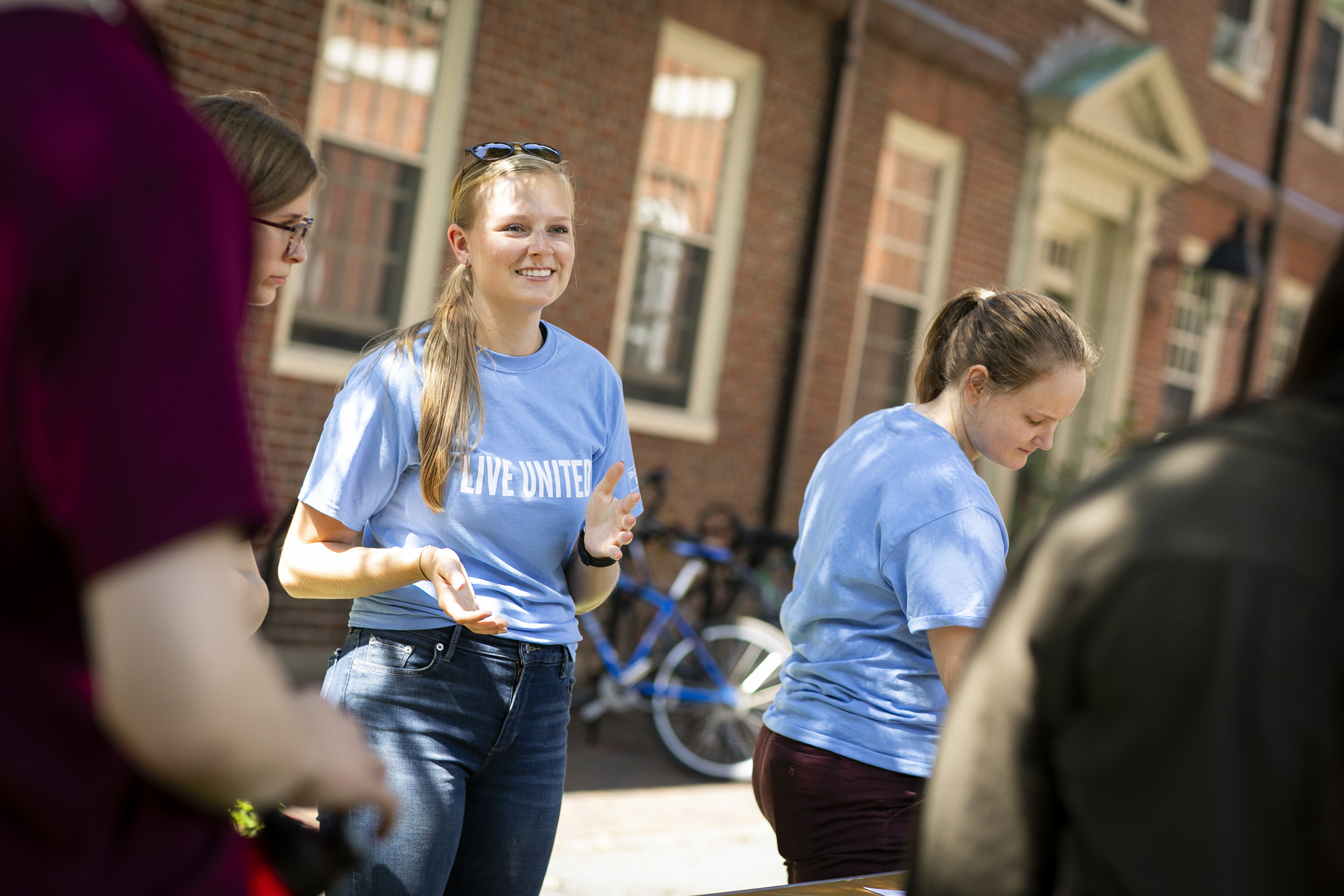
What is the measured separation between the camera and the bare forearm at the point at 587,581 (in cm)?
266

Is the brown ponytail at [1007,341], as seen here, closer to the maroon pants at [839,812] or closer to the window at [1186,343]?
the maroon pants at [839,812]

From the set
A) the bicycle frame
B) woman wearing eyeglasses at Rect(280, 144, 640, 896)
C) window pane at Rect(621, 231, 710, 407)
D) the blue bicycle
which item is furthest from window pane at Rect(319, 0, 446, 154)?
woman wearing eyeglasses at Rect(280, 144, 640, 896)

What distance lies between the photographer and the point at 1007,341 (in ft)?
8.81

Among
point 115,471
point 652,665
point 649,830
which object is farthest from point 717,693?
point 115,471

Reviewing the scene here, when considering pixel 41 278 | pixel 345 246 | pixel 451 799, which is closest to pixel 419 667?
pixel 451 799

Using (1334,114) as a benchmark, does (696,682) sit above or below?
below

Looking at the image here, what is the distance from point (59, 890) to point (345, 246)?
6705 millimetres

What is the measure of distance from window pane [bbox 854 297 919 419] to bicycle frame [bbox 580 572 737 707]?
351cm

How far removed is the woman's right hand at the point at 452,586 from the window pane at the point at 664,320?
654 cm

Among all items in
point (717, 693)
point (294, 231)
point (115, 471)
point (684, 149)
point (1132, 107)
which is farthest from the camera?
point (1132, 107)

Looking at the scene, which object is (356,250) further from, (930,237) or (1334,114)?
(1334,114)

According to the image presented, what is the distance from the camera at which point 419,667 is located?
96.2 inches

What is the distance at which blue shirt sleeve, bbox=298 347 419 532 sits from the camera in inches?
95.3

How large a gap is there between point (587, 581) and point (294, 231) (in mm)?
915
